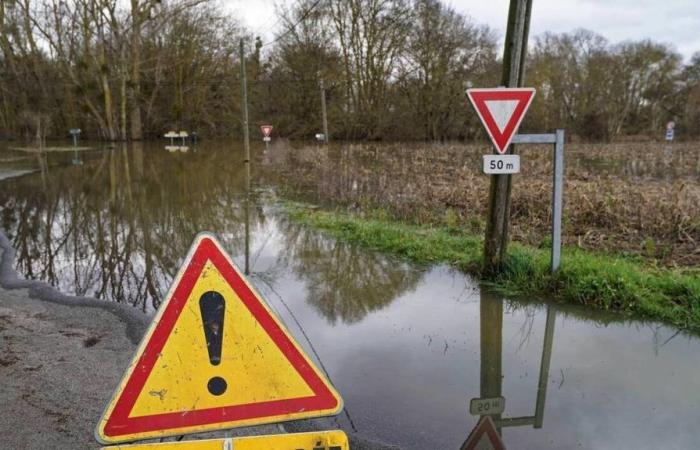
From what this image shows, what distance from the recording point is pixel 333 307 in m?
6.36

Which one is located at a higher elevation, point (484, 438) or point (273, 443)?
point (273, 443)

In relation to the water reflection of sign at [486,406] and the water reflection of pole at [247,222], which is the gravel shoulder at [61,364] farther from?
the water reflection of pole at [247,222]

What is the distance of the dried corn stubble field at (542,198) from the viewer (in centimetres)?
830

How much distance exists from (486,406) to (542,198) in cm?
739

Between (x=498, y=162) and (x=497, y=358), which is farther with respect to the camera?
(x=498, y=162)

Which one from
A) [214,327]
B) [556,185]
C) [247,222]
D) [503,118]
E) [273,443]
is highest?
[503,118]

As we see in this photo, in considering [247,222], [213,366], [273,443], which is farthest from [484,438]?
[247,222]

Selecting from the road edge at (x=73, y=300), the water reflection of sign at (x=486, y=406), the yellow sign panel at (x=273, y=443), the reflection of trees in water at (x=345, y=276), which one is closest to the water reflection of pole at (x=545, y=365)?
the water reflection of sign at (x=486, y=406)

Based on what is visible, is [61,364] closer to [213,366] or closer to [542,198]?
[213,366]

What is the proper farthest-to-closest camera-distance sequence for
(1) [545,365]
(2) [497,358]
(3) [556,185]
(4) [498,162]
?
(3) [556,185] < (4) [498,162] < (2) [497,358] < (1) [545,365]

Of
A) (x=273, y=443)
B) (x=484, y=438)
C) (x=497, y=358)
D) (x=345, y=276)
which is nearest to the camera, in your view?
(x=273, y=443)

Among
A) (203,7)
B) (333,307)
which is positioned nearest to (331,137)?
(203,7)

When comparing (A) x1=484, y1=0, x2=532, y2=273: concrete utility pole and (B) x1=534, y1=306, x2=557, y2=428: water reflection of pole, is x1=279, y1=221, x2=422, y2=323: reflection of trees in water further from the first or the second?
(B) x1=534, y1=306, x2=557, y2=428: water reflection of pole

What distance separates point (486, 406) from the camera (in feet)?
13.1
